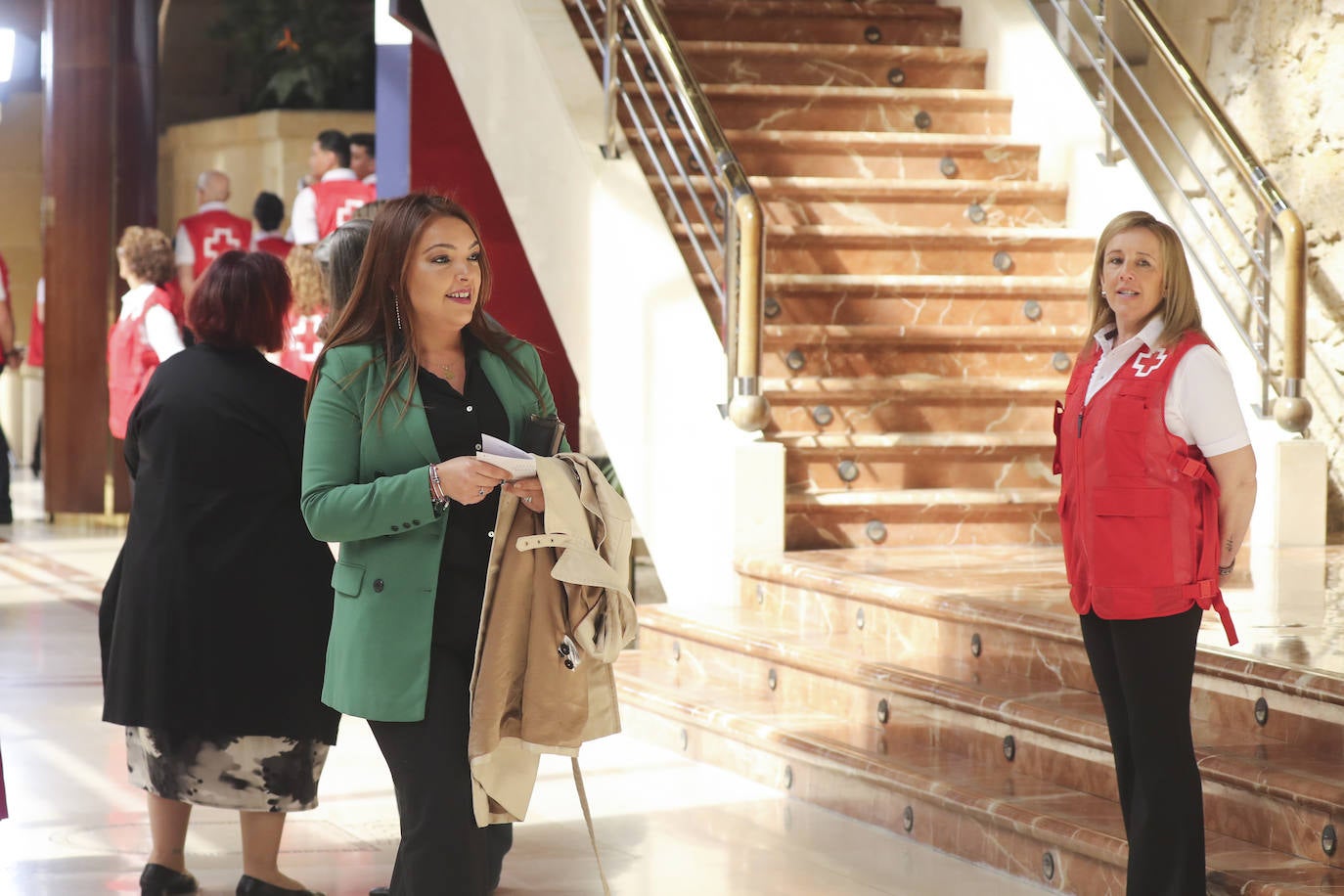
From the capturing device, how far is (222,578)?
3.83 meters

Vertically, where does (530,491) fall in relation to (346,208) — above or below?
below

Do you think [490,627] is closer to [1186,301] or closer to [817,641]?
[1186,301]

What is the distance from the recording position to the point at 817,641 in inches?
215

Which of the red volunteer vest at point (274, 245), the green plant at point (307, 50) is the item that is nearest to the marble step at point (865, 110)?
the red volunteer vest at point (274, 245)

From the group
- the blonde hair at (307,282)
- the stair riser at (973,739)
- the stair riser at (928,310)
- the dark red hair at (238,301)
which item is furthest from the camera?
the stair riser at (928,310)

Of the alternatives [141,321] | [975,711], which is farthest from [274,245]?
[975,711]

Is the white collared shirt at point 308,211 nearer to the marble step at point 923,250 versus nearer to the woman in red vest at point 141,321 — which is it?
the woman in red vest at point 141,321

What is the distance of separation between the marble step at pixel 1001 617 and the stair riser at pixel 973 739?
140 mm

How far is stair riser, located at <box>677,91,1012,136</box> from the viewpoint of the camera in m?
7.75

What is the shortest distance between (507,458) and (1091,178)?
17.0 feet

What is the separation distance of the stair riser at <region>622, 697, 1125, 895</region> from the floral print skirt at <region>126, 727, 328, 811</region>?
1.56 metres

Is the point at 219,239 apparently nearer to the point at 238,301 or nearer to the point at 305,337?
the point at 305,337

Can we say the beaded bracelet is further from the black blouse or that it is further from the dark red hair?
the dark red hair

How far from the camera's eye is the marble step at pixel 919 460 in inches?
253
